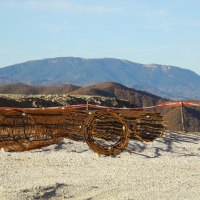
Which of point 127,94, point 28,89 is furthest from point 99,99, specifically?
point 28,89

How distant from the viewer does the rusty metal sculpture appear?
1274 centimetres

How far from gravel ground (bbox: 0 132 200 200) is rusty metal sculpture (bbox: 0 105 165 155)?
284mm

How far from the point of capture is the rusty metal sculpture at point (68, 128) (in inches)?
502

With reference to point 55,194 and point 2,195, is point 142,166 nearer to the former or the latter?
point 55,194

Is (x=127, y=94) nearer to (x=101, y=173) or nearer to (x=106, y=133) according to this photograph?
(x=106, y=133)

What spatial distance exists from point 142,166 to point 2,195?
415cm

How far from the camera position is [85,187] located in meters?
8.70

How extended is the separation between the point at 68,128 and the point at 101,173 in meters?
4.05

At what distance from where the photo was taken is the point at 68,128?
14.0 meters

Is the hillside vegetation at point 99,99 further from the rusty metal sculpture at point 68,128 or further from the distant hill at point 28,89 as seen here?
the rusty metal sculpture at point 68,128

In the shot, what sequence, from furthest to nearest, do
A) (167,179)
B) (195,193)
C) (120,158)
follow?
(120,158) → (167,179) → (195,193)

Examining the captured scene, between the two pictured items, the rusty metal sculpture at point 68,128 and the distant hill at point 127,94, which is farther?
the distant hill at point 127,94

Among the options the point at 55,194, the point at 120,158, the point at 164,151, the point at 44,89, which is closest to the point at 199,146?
the point at 164,151

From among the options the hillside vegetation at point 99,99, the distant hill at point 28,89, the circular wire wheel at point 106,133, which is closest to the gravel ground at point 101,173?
the circular wire wheel at point 106,133
